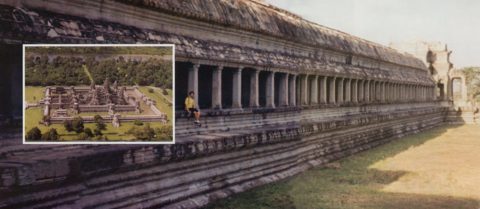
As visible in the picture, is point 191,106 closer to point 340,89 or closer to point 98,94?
point 98,94

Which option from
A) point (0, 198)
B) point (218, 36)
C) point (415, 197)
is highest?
point (218, 36)

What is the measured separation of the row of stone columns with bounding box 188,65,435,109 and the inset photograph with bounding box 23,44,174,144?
2.53 meters

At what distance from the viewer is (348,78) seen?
825 inches

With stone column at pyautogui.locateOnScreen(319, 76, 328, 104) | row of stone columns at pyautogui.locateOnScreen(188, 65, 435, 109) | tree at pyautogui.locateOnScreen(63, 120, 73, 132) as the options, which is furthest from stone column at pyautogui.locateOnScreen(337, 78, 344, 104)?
tree at pyautogui.locateOnScreen(63, 120, 73, 132)

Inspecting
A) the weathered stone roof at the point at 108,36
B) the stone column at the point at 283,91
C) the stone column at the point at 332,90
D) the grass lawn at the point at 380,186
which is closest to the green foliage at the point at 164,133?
the weathered stone roof at the point at 108,36

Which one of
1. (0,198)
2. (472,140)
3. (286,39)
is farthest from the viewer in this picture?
(472,140)

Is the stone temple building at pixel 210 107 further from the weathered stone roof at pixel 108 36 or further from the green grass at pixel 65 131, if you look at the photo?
the green grass at pixel 65 131

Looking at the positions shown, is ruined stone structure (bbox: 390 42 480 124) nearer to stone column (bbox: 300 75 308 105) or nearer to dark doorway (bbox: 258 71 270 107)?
stone column (bbox: 300 75 308 105)

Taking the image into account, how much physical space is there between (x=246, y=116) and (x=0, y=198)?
7.47 metres

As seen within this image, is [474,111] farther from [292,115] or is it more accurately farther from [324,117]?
[292,115]

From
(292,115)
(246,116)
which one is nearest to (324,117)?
(292,115)

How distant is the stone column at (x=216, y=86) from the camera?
11438mm

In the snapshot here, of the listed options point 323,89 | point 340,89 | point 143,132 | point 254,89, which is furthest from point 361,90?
point 143,132

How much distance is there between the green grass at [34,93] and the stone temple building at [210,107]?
523 millimetres
